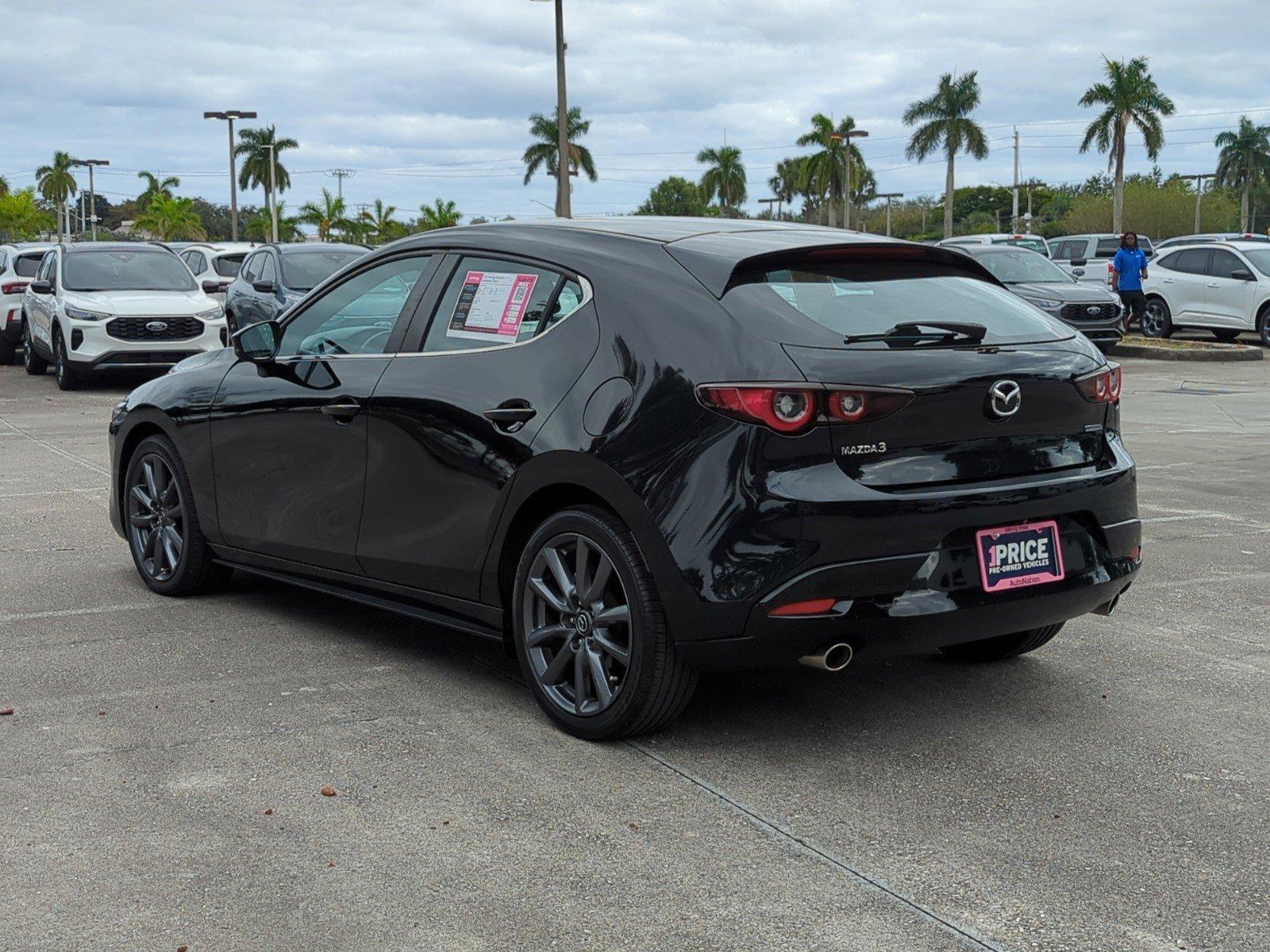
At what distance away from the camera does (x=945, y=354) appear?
14.2 feet

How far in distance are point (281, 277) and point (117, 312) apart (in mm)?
2178

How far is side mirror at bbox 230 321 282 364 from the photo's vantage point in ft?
19.2

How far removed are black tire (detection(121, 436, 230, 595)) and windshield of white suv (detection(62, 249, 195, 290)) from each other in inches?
502

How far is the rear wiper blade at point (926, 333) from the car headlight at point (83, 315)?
15.1 metres

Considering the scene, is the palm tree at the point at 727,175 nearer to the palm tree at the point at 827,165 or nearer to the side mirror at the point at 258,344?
the palm tree at the point at 827,165

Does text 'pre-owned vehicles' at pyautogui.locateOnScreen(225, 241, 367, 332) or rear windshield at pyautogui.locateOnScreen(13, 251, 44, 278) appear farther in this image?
rear windshield at pyautogui.locateOnScreen(13, 251, 44, 278)

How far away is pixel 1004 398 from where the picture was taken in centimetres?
436

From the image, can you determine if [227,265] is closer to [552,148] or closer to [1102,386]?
[1102,386]

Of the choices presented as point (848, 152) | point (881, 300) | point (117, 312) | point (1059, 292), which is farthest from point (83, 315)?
point (848, 152)

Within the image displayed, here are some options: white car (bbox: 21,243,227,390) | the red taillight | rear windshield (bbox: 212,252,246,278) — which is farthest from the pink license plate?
rear windshield (bbox: 212,252,246,278)

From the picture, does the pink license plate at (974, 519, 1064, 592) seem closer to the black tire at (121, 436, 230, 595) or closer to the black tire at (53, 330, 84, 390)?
the black tire at (121, 436, 230, 595)

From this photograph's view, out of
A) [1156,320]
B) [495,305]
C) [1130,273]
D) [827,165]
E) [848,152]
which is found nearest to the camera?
[495,305]

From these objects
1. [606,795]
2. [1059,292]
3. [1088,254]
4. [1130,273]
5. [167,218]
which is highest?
[167,218]

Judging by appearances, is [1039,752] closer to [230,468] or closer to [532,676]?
[532,676]
